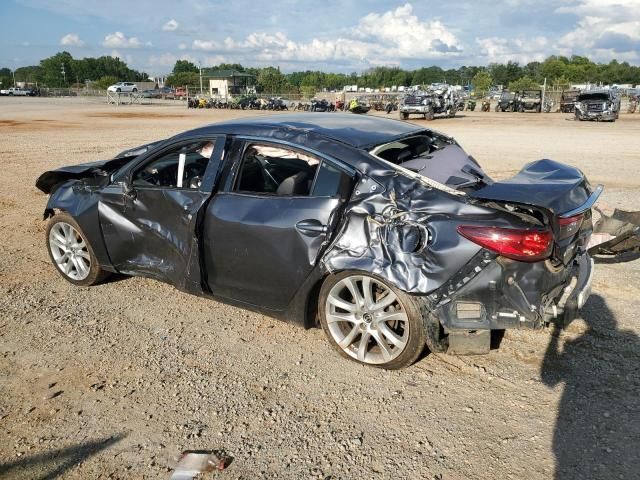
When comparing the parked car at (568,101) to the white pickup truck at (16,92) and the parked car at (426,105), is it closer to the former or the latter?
the parked car at (426,105)

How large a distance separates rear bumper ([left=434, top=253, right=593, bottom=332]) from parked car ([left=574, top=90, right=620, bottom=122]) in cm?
3321

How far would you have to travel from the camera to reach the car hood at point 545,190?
3.09 metres

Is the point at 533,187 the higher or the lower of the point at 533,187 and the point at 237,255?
the higher

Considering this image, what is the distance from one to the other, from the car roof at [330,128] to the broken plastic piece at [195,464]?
2095 mm

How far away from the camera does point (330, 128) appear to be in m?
3.89

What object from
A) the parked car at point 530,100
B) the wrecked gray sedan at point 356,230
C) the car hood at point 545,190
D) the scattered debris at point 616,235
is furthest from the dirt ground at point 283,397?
the parked car at point 530,100

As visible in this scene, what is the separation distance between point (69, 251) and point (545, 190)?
13.8 feet

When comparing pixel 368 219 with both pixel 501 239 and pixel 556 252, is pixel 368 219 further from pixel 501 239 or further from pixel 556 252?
pixel 556 252

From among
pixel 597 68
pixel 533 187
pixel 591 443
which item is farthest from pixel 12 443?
pixel 597 68

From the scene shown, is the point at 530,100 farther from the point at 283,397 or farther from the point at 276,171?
the point at 283,397

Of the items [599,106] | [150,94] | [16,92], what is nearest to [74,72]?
[16,92]

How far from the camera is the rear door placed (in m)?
3.52

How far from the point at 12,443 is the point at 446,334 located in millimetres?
2558

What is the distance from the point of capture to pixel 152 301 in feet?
15.6
